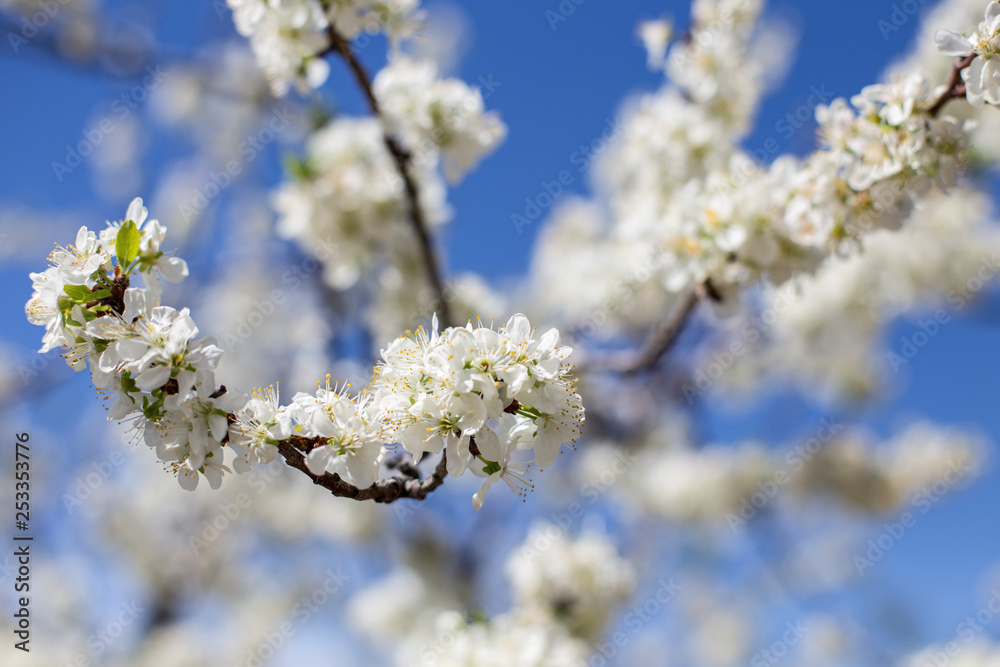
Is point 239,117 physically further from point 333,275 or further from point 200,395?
point 200,395

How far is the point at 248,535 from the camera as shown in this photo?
408 inches

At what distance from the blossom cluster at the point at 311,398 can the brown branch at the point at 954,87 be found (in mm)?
1608

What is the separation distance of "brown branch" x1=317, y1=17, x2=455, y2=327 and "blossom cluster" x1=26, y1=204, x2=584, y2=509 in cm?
142

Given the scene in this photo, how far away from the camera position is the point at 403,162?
2.97 meters

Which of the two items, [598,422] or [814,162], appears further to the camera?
[598,422]

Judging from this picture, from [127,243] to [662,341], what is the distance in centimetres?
230

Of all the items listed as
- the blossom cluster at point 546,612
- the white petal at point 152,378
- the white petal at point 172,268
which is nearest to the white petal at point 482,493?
the white petal at point 152,378

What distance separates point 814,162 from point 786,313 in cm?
432

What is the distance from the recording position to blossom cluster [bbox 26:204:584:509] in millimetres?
1282

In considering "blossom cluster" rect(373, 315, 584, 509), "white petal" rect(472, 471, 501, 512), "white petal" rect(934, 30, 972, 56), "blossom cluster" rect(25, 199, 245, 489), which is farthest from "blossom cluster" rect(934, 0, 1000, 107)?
"blossom cluster" rect(25, 199, 245, 489)

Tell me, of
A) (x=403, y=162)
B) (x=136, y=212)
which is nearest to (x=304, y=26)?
(x=403, y=162)

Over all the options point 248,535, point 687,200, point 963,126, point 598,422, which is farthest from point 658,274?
point 248,535

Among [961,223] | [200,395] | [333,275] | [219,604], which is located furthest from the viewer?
[219,604]

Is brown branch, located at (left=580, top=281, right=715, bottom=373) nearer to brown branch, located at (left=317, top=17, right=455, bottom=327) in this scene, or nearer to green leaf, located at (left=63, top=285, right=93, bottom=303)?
brown branch, located at (left=317, top=17, right=455, bottom=327)
